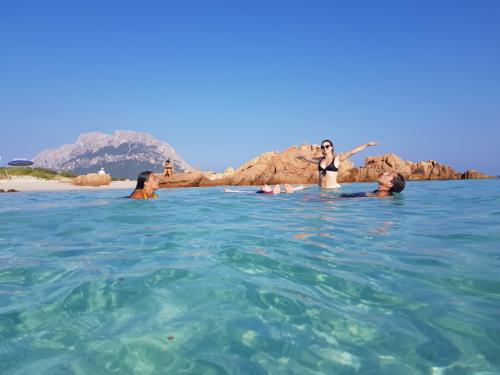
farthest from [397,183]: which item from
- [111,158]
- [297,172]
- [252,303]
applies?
[111,158]

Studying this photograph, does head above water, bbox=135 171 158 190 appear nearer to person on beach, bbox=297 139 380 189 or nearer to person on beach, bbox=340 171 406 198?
person on beach, bbox=297 139 380 189

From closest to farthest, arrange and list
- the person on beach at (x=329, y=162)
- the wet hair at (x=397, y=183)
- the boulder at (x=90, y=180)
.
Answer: the wet hair at (x=397, y=183), the person on beach at (x=329, y=162), the boulder at (x=90, y=180)

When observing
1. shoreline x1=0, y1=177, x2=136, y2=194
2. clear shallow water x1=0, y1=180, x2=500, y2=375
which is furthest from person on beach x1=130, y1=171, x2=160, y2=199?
shoreline x1=0, y1=177, x2=136, y2=194

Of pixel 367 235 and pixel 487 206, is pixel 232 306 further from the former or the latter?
pixel 487 206

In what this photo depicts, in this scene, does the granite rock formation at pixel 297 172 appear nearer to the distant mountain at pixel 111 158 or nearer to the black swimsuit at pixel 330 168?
the black swimsuit at pixel 330 168

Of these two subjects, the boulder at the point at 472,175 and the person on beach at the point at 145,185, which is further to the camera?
the boulder at the point at 472,175

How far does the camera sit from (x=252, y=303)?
8.28 ft

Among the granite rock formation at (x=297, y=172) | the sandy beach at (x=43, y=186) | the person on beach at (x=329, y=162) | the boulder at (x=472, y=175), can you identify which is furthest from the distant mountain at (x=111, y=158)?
the person on beach at (x=329, y=162)

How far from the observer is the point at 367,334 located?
2.09 meters

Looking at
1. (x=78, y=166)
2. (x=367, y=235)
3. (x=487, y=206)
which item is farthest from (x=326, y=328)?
(x=78, y=166)

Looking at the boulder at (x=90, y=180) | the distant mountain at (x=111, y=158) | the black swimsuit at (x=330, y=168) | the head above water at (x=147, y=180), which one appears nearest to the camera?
the head above water at (x=147, y=180)

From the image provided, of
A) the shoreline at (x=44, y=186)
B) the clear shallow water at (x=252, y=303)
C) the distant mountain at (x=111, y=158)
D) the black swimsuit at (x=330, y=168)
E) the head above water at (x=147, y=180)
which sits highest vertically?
the distant mountain at (x=111, y=158)

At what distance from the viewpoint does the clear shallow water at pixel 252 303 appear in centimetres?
185

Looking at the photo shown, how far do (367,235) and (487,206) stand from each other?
5207 millimetres
